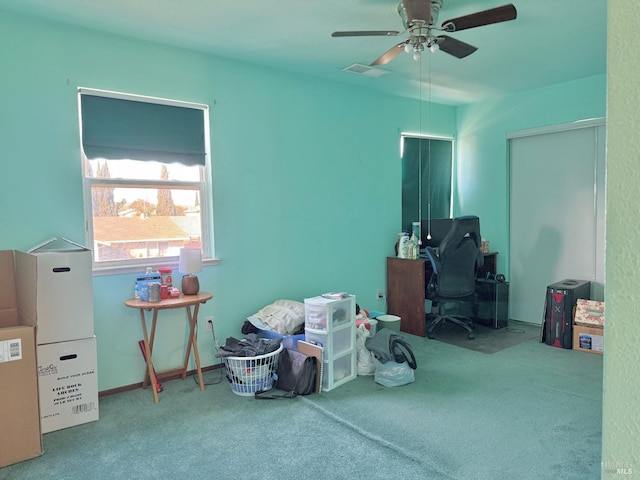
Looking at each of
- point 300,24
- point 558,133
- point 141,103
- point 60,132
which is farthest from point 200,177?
point 558,133

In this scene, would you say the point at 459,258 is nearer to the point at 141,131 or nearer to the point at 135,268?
the point at 135,268

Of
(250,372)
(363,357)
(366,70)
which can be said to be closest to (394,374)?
(363,357)

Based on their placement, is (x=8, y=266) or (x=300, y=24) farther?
(x=300, y=24)

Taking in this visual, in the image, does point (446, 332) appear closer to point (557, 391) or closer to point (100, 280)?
point (557, 391)

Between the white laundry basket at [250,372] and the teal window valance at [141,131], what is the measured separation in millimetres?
1575

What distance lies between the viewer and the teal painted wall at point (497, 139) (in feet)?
14.7

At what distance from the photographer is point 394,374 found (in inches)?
126

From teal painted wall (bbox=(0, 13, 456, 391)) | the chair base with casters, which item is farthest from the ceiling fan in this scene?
the chair base with casters

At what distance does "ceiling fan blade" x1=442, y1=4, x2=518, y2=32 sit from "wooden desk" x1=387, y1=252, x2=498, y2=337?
7.96 ft

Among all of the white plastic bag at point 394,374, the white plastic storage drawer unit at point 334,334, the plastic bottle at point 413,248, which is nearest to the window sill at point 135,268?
the white plastic storage drawer unit at point 334,334

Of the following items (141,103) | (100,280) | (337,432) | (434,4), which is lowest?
(337,432)

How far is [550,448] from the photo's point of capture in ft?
7.61

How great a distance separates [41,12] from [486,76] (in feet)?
12.0

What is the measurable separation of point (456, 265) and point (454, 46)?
2.15m
